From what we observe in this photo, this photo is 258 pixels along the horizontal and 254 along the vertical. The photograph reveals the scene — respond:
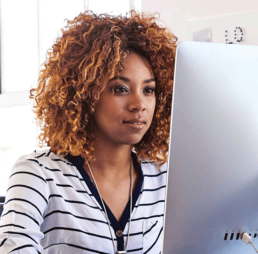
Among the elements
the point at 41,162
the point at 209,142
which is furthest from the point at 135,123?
the point at 209,142

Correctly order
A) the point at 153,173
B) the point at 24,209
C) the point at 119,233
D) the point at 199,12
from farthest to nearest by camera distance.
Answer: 1. the point at 199,12
2. the point at 153,173
3. the point at 119,233
4. the point at 24,209

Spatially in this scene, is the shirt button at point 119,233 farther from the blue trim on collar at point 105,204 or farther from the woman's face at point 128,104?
the woman's face at point 128,104

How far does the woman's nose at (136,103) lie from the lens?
106 centimetres

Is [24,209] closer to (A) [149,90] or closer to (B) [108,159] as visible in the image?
(B) [108,159]

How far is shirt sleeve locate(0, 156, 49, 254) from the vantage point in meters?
0.90

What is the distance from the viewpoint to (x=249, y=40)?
1676 millimetres

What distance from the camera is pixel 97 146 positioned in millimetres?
1183

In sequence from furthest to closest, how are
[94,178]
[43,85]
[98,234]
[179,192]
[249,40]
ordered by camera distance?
[249,40] < [43,85] < [94,178] < [98,234] < [179,192]

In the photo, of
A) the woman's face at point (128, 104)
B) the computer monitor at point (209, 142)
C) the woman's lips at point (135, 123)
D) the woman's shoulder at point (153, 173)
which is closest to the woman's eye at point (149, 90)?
the woman's face at point (128, 104)

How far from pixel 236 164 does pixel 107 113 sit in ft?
1.80

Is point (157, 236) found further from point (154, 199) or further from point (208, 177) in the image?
point (208, 177)

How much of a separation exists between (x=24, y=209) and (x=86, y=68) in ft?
1.43

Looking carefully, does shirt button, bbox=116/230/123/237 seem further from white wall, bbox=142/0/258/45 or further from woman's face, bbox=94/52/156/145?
white wall, bbox=142/0/258/45

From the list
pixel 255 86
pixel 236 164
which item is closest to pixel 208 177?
pixel 236 164
